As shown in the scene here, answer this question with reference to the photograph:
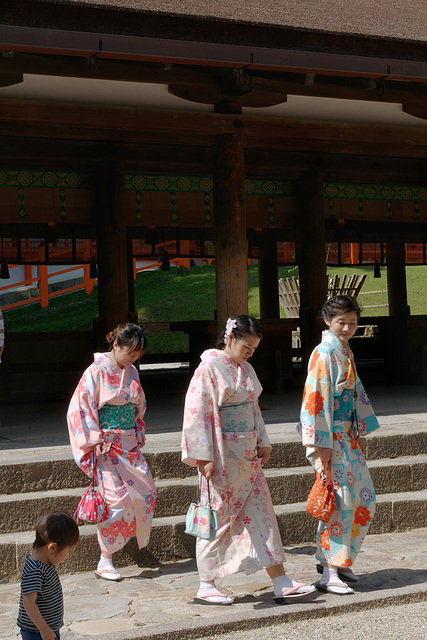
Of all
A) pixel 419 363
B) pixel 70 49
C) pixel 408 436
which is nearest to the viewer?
pixel 70 49

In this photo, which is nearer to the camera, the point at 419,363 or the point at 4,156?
the point at 4,156

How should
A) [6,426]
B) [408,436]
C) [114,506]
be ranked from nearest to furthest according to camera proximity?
1. [114,506]
2. [408,436]
3. [6,426]

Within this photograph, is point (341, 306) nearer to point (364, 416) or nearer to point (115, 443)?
point (364, 416)

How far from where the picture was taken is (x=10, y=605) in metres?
4.23

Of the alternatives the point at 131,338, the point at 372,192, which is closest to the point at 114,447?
the point at 131,338

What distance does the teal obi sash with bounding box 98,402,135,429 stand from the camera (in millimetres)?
4793

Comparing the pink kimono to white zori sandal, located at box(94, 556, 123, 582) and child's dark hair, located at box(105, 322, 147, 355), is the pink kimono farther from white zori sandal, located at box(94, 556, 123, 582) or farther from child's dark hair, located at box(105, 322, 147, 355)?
child's dark hair, located at box(105, 322, 147, 355)

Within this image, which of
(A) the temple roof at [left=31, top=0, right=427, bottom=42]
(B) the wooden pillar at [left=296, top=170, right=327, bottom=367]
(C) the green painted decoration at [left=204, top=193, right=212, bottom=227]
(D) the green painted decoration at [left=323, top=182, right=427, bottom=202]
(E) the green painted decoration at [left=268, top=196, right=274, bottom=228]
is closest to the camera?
(A) the temple roof at [left=31, top=0, right=427, bottom=42]

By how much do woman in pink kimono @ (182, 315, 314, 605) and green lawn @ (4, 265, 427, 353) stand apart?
504 inches

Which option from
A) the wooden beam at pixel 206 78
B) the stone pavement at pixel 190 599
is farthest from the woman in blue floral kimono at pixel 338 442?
the wooden beam at pixel 206 78

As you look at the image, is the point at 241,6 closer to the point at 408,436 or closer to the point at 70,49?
the point at 70,49


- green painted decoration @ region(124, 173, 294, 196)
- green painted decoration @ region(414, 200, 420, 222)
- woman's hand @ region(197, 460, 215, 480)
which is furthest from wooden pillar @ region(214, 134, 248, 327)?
green painted decoration @ region(414, 200, 420, 222)

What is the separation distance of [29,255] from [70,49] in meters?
5.70

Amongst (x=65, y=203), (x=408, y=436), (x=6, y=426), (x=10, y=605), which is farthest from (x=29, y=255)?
(x=10, y=605)
